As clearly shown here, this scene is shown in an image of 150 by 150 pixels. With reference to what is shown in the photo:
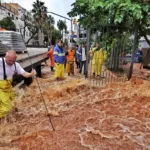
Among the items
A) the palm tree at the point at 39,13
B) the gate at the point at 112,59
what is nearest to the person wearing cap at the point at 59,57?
the gate at the point at 112,59

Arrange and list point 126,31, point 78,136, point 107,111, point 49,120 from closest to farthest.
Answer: point 78,136 < point 49,120 < point 107,111 < point 126,31

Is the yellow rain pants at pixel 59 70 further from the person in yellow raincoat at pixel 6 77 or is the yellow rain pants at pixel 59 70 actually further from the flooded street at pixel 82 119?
the person in yellow raincoat at pixel 6 77

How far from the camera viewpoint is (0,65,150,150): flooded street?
4320 mm

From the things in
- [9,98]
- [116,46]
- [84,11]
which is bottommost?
[9,98]

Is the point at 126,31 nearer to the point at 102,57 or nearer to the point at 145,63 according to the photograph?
the point at 102,57

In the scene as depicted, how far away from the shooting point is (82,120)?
5.52m

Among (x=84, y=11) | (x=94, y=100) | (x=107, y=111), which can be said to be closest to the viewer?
(x=107, y=111)

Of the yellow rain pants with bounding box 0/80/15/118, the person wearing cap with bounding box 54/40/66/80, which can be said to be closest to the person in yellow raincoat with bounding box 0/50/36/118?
the yellow rain pants with bounding box 0/80/15/118

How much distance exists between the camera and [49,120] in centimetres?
553

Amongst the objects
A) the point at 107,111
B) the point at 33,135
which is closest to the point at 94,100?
the point at 107,111

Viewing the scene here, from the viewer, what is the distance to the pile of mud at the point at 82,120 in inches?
170

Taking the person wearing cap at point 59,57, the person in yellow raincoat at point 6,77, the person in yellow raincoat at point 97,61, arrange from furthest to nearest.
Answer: the person in yellow raincoat at point 97,61
the person wearing cap at point 59,57
the person in yellow raincoat at point 6,77

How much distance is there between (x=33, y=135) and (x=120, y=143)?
1.55 m

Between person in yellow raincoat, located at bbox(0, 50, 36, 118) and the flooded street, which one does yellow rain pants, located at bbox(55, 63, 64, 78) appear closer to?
the flooded street
